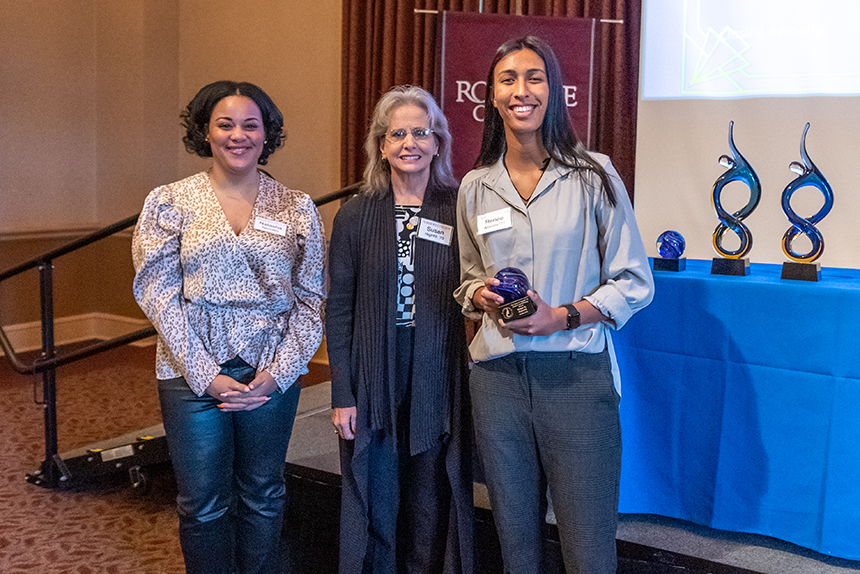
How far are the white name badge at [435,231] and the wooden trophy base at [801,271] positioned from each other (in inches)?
41.6

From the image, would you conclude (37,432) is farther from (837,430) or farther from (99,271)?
(837,430)

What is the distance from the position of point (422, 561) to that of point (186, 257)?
1.07m

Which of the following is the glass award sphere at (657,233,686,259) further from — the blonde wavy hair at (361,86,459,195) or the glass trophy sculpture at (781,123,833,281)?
the blonde wavy hair at (361,86,459,195)

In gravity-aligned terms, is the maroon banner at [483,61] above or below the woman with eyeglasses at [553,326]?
above

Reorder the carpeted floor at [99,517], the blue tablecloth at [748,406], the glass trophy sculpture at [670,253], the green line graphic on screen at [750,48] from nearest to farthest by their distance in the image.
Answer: the blue tablecloth at [748,406] → the glass trophy sculpture at [670,253] → the carpeted floor at [99,517] → the green line graphic on screen at [750,48]

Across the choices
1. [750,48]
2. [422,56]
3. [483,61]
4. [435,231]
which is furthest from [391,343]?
[422,56]

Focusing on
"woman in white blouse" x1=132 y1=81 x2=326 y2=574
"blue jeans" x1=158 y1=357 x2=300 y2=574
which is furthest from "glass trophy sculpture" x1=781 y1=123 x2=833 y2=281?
"blue jeans" x1=158 y1=357 x2=300 y2=574

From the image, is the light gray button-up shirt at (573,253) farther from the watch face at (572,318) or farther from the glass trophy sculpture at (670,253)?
the glass trophy sculpture at (670,253)

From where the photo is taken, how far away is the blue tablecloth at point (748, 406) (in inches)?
83.5

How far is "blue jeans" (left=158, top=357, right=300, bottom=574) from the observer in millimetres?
2012

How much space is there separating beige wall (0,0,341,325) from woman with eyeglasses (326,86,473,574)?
3.42m

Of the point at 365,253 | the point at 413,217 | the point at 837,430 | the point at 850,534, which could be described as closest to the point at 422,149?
the point at 413,217

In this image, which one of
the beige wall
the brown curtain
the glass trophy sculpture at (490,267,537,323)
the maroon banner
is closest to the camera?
the glass trophy sculpture at (490,267,537,323)

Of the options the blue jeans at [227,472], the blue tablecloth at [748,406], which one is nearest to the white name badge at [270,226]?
the blue jeans at [227,472]
